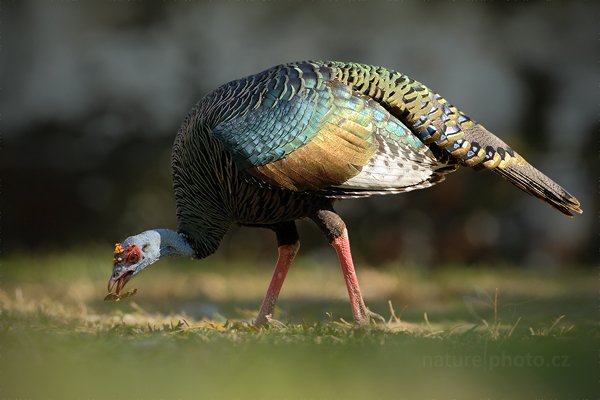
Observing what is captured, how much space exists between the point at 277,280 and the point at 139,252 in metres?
0.88

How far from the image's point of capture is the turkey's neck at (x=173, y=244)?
191 inches

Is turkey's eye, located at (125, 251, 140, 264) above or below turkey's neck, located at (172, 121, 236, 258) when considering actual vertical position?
below

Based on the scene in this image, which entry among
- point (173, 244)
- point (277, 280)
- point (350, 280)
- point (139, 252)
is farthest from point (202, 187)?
point (350, 280)

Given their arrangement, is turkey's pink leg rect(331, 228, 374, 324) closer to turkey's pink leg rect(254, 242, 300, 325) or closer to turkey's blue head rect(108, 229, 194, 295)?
turkey's pink leg rect(254, 242, 300, 325)

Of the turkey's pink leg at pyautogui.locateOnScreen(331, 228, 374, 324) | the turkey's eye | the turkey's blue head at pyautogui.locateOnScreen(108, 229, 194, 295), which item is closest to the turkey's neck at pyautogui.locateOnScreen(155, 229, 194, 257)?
the turkey's blue head at pyautogui.locateOnScreen(108, 229, 194, 295)

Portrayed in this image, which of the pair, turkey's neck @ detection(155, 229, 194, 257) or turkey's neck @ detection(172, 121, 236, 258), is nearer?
turkey's neck @ detection(172, 121, 236, 258)

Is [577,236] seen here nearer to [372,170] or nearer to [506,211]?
[506,211]

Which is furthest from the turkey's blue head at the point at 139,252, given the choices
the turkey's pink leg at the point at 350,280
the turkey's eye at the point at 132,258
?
the turkey's pink leg at the point at 350,280

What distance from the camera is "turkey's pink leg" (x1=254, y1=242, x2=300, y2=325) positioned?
496 cm

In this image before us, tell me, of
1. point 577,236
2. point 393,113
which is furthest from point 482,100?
point 393,113

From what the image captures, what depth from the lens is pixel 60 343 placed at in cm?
390

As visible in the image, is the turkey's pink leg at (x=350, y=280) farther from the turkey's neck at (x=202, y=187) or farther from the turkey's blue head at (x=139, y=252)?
the turkey's blue head at (x=139, y=252)

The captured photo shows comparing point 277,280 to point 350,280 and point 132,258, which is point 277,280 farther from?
point 132,258

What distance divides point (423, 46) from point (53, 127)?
450 cm
